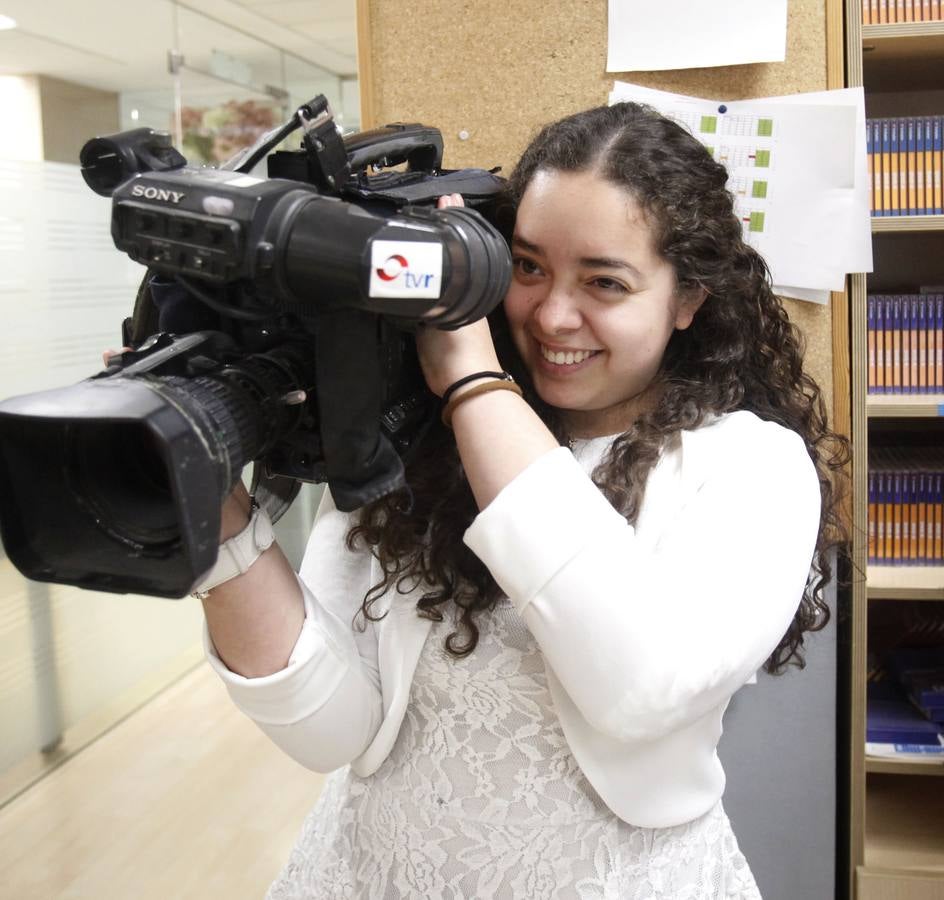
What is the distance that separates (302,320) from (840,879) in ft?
4.76

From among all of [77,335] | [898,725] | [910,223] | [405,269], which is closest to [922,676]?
[898,725]

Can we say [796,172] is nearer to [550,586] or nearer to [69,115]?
[550,586]

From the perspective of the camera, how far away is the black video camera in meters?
0.60

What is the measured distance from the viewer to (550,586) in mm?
731

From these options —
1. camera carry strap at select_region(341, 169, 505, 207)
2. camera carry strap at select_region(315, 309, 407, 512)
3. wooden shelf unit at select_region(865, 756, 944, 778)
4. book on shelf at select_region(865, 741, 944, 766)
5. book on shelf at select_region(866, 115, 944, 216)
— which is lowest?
wooden shelf unit at select_region(865, 756, 944, 778)

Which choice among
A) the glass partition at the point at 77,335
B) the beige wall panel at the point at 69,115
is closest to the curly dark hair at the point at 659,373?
the glass partition at the point at 77,335

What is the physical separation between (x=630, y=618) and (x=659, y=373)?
35 cm

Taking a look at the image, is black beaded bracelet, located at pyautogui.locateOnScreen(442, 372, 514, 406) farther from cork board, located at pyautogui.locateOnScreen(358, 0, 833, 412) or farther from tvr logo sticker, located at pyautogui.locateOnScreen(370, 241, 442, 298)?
cork board, located at pyautogui.locateOnScreen(358, 0, 833, 412)

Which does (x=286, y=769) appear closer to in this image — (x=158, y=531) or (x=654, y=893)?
(x=654, y=893)

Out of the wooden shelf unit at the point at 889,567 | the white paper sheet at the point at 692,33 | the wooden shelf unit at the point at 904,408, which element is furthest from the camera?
the wooden shelf unit at the point at 904,408

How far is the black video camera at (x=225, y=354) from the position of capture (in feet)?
1.96

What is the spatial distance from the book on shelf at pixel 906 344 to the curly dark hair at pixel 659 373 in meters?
0.75

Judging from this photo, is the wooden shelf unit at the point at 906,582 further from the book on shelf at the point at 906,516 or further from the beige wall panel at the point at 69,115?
the beige wall panel at the point at 69,115

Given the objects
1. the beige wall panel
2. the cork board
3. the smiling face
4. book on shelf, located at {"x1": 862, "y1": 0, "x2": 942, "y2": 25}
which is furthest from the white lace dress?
the beige wall panel
